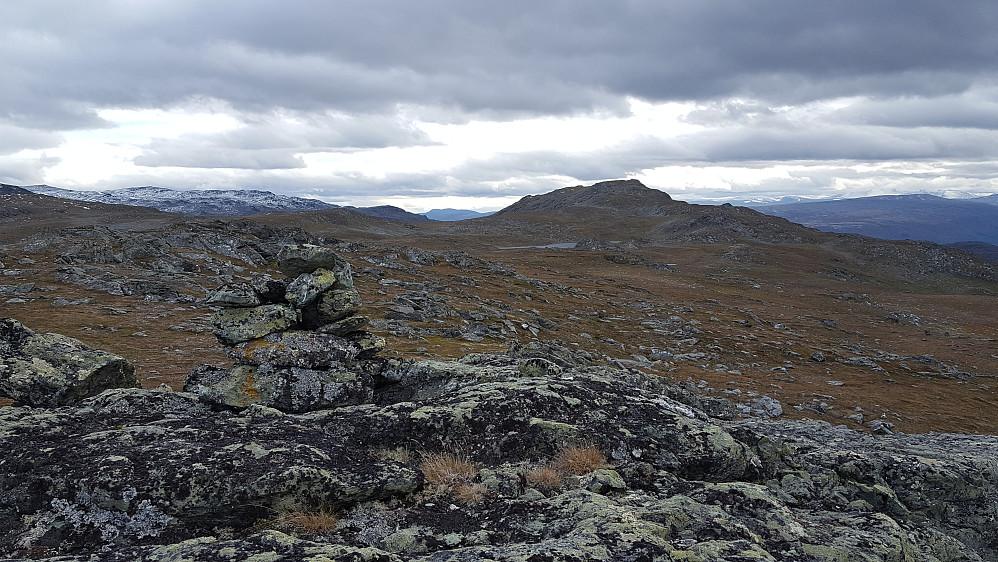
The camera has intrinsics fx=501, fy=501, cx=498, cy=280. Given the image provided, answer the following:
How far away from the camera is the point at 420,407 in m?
12.7

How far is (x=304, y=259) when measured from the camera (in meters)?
20.2

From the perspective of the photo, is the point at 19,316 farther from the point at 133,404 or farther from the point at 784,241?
the point at 784,241

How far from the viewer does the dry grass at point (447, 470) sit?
1009 cm

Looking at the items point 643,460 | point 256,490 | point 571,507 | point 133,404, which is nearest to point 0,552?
point 256,490

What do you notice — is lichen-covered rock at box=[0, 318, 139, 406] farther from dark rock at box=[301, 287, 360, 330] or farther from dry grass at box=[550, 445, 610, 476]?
dry grass at box=[550, 445, 610, 476]

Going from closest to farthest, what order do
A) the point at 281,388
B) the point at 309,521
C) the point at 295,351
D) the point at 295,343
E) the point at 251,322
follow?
the point at 309,521 → the point at 281,388 → the point at 295,351 → the point at 295,343 → the point at 251,322

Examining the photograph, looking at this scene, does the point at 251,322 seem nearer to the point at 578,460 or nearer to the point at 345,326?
the point at 345,326

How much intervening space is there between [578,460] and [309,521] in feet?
18.3

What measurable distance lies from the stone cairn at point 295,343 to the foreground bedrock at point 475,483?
2111 mm

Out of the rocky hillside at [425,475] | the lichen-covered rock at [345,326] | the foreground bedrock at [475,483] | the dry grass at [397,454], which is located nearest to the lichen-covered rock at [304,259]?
the lichen-covered rock at [345,326]

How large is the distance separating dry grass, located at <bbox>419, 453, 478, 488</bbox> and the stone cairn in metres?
6.33

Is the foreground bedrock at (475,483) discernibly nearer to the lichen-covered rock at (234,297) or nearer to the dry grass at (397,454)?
the dry grass at (397,454)

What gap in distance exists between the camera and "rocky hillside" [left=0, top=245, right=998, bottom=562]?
322 inches

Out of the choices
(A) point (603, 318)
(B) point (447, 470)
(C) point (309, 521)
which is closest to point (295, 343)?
(B) point (447, 470)
